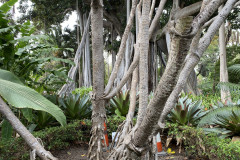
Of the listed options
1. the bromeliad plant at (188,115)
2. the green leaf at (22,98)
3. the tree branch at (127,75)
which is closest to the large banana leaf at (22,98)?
the green leaf at (22,98)

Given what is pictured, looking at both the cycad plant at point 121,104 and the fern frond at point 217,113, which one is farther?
the cycad plant at point 121,104

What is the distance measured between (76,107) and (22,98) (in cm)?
220

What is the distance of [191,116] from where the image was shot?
2.77 metres

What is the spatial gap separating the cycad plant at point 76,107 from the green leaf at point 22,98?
2036 millimetres

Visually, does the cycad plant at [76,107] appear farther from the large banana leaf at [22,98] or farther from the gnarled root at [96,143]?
the large banana leaf at [22,98]

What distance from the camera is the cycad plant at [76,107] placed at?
329cm

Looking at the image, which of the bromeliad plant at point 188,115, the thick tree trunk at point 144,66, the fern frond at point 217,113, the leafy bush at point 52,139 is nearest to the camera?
the thick tree trunk at point 144,66

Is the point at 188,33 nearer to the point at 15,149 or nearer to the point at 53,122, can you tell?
the point at 15,149

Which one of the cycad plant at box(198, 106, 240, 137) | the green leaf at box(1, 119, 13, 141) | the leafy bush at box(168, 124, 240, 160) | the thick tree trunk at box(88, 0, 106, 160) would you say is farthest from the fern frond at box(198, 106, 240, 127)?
the green leaf at box(1, 119, 13, 141)

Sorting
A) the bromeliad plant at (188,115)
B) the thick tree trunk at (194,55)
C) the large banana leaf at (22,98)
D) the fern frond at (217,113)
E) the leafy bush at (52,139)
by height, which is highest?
the thick tree trunk at (194,55)

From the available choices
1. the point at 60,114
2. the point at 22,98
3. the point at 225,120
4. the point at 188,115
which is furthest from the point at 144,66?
the point at 188,115

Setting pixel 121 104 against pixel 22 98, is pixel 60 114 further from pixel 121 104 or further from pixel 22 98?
pixel 121 104

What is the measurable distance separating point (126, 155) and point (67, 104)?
2129mm

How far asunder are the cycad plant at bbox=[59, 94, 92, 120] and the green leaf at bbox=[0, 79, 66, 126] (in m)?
2.04
